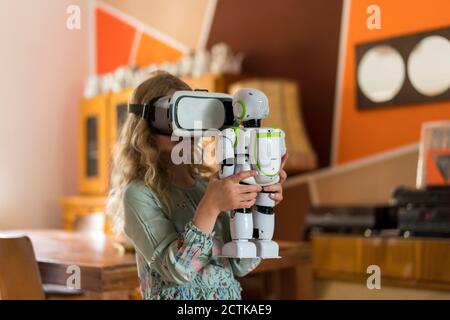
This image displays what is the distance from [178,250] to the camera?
1.17 meters

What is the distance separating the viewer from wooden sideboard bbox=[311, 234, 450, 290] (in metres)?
2.24

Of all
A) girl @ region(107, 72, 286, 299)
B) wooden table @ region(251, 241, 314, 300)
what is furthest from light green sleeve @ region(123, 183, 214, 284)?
wooden table @ region(251, 241, 314, 300)

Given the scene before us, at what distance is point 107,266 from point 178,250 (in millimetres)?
608

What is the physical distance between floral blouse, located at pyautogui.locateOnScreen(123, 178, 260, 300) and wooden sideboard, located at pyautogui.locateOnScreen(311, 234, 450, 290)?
1.13m

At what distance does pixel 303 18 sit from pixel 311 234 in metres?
1.22

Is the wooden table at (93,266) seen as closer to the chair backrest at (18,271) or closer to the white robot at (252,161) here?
the chair backrest at (18,271)

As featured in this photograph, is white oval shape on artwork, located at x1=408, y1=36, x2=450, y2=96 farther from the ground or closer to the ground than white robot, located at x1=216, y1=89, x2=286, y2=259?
farther from the ground

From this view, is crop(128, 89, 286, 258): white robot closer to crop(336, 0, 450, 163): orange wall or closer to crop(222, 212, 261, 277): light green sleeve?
crop(222, 212, 261, 277): light green sleeve

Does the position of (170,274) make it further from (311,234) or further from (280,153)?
(311,234)

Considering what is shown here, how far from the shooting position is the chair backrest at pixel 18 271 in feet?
5.82

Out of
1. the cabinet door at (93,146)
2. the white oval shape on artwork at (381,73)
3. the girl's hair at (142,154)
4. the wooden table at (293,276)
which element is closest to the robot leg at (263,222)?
the girl's hair at (142,154)

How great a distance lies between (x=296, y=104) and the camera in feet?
10.3

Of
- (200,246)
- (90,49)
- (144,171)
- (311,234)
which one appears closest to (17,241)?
(144,171)

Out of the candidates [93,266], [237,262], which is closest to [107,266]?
[93,266]
